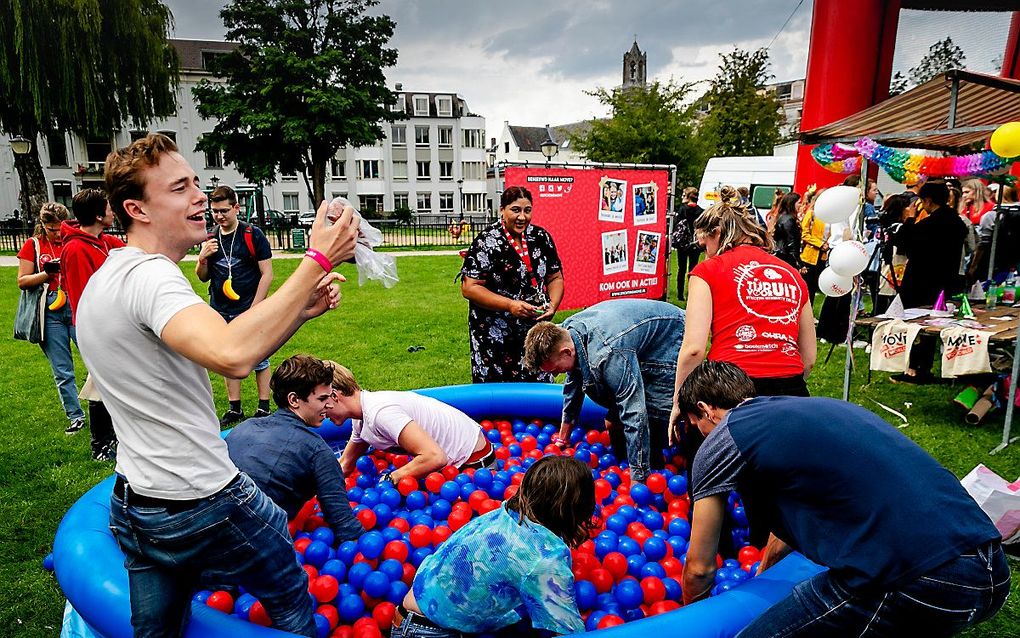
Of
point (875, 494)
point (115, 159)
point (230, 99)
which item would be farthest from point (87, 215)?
point (230, 99)

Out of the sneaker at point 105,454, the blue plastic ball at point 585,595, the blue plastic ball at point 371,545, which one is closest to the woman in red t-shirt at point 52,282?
the sneaker at point 105,454

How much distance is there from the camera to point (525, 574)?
227cm

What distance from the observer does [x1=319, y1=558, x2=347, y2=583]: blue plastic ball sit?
3.24 metres

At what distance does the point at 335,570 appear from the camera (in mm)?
3252

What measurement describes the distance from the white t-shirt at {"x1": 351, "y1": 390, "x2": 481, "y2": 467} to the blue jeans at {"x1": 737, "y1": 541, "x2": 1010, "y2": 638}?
8.10 feet

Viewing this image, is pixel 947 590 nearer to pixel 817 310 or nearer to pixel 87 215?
pixel 87 215

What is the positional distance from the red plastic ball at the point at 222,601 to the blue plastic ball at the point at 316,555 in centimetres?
41

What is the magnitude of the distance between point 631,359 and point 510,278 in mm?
1433

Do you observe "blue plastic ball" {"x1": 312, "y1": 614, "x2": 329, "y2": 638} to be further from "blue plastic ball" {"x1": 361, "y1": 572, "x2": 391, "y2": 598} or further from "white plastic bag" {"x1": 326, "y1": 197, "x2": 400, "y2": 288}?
"white plastic bag" {"x1": 326, "y1": 197, "x2": 400, "y2": 288}

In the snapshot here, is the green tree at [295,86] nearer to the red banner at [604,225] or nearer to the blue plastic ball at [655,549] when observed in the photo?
the red banner at [604,225]

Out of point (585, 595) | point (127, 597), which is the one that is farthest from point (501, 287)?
point (127, 597)

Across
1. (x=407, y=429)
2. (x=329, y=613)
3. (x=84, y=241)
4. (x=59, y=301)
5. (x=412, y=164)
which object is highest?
(x=412, y=164)

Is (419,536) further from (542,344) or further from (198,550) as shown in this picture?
(198,550)

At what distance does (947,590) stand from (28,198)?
2710cm
